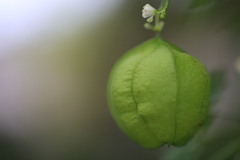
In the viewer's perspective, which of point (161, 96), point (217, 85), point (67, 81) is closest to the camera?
point (161, 96)

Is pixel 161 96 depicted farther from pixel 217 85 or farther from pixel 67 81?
pixel 67 81

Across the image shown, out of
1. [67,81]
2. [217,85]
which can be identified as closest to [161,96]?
[217,85]

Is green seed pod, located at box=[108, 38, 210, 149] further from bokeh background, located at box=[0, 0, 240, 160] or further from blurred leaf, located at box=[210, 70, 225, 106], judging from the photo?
bokeh background, located at box=[0, 0, 240, 160]

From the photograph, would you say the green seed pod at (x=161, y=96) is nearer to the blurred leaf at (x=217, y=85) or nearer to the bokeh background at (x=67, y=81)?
the blurred leaf at (x=217, y=85)

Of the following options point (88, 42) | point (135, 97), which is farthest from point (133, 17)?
point (135, 97)

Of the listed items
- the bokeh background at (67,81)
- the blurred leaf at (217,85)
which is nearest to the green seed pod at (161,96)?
the blurred leaf at (217,85)

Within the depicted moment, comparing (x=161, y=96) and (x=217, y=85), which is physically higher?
(x=161, y=96)

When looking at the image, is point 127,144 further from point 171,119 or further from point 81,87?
point 171,119

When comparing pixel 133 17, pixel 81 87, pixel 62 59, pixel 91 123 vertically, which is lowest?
pixel 91 123
